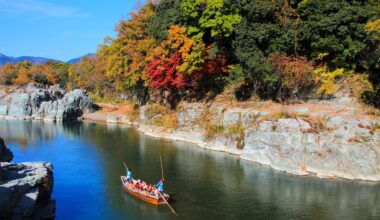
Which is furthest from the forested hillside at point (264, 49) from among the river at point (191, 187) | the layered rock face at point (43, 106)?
the layered rock face at point (43, 106)

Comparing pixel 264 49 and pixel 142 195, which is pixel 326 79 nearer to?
pixel 264 49

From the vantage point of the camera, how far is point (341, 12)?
1585 inches

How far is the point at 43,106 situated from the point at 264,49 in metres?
52.3

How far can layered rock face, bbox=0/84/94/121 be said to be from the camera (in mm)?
79875

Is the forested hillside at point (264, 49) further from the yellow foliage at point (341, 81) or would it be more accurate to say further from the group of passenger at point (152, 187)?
the group of passenger at point (152, 187)

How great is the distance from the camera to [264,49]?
155 ft

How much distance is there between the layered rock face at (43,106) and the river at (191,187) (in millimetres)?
29856

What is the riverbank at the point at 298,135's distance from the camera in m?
34.2

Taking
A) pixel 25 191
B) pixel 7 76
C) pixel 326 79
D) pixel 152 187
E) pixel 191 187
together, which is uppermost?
pixel 7 76

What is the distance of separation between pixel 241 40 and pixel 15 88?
63760 mm

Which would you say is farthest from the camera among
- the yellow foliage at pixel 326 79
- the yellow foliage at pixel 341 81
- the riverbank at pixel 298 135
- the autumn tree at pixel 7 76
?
the autumn tree at pixel 7 76

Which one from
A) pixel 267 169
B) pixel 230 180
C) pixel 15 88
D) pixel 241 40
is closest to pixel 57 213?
pixel 230 180

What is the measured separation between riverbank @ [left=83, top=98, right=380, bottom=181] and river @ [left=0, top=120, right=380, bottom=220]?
134cm

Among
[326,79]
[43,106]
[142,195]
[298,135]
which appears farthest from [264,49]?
[43,106]
